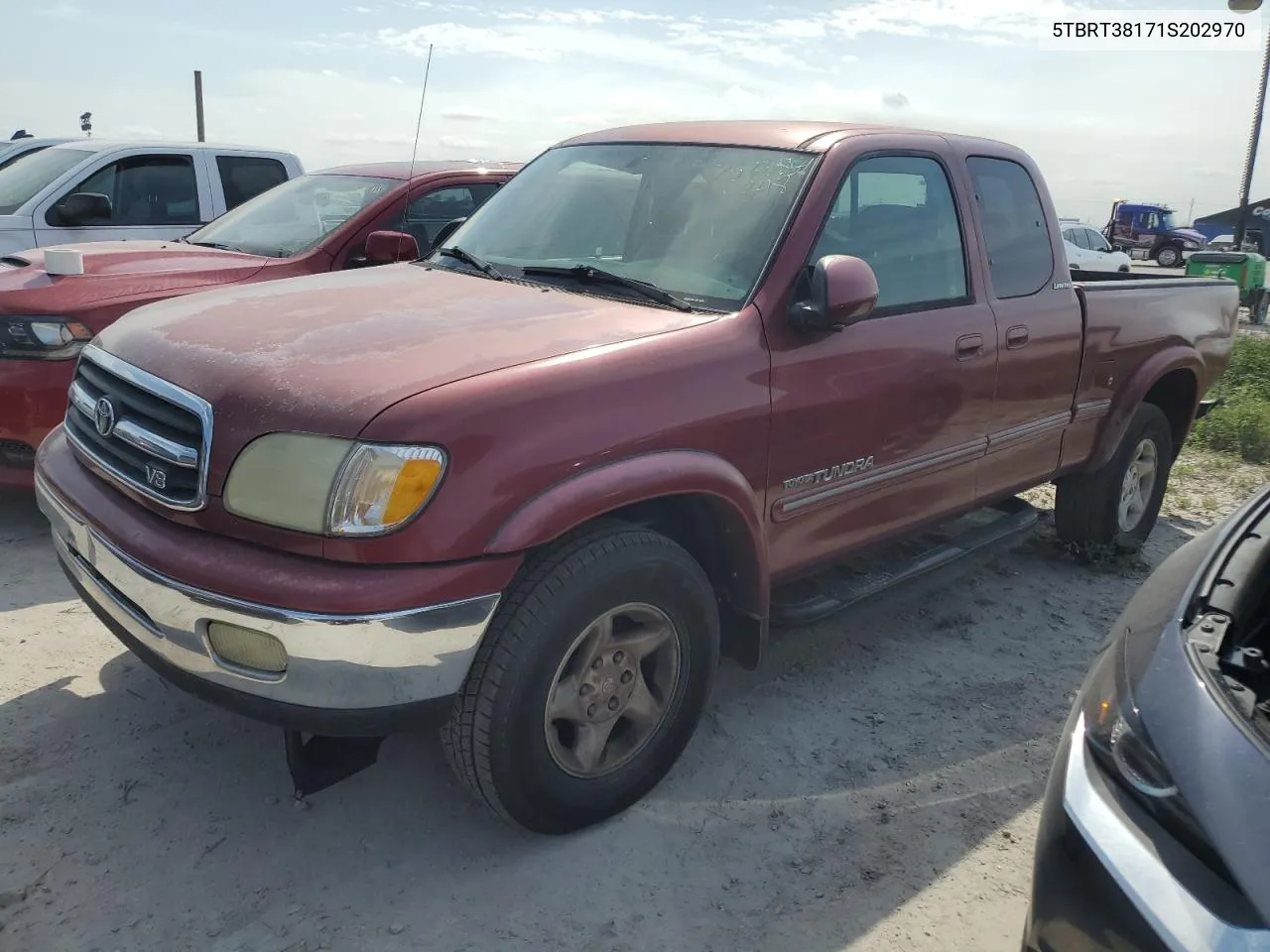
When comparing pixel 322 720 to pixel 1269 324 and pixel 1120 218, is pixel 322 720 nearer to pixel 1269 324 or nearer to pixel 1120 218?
pixel 1269 324

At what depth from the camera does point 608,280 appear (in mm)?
3252

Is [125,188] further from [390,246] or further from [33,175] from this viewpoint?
[390,246]

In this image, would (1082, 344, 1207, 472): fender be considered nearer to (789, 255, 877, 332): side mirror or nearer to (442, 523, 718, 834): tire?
(789, 255, 877, 332): side mirror

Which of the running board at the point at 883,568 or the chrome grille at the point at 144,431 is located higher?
the chrome grille at the point at 144,431

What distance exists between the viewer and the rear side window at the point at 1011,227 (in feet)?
13.1

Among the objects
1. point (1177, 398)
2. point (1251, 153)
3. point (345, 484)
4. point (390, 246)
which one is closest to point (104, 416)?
point (345, 484)

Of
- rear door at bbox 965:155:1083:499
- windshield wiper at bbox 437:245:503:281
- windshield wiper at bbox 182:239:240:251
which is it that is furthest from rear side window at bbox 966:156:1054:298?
windshield wiper at bbox 182:239:240:251

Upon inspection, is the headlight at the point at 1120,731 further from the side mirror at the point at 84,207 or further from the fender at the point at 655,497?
the side mirror at the point at 84,207

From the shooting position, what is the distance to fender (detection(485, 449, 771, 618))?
2414 millimetres

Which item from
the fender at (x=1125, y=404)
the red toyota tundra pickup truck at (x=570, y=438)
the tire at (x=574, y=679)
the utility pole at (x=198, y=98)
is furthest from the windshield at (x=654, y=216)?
the utility pole at (x=198, y=98)

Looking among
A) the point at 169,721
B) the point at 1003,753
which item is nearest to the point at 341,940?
the point at 169,721

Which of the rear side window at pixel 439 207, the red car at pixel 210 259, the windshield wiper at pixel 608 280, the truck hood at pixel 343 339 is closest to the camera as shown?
the truck hood at pixel 343 339

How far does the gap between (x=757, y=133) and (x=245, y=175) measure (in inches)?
214

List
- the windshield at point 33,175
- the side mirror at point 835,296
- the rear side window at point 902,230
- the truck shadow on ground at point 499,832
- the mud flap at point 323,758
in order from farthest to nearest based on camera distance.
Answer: the windshield at point 33,175
the rear side window at point 902,230
the side mirror at point 835,296
the mud flap at point 323,758
the truck shadow on ground at point 499,832
